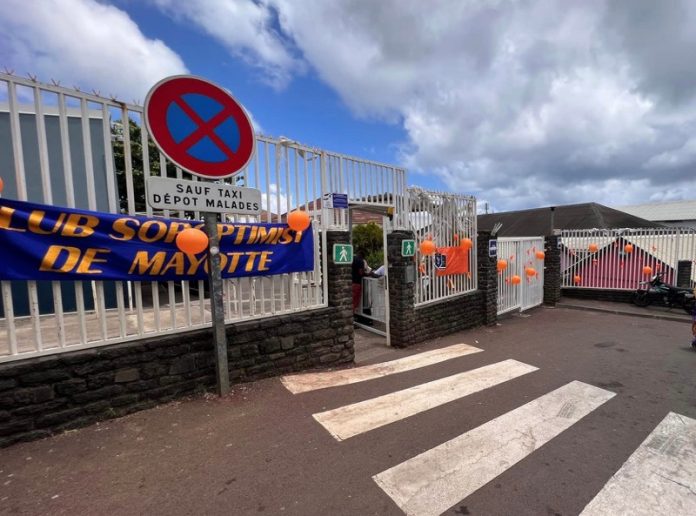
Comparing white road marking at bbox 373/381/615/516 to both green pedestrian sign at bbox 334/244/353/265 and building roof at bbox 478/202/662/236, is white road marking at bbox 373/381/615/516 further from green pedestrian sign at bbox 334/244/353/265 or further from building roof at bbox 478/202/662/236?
building roof at bbox 478/202/662/236

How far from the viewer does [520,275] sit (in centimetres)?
975

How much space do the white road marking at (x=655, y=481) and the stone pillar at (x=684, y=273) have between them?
9642 mm

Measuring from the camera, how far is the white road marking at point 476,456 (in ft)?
7.85

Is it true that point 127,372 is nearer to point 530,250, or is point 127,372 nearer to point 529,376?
point 529,376

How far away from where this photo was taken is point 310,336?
486cm

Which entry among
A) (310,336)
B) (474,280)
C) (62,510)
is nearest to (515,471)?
(310,336)

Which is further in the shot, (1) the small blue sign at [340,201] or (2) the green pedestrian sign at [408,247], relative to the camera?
(2) the green pedestrian sign at [408,247]

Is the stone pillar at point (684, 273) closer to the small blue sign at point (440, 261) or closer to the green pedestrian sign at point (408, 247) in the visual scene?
the small blue sign at point (440, 261)

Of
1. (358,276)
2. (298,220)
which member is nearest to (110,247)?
(298,220)

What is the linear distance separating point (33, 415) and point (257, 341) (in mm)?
2190

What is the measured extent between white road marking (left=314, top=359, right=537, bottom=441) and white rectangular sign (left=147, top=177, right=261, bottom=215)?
2540mm

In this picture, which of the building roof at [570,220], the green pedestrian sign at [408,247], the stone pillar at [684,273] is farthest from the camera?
the building roof at [570,220]

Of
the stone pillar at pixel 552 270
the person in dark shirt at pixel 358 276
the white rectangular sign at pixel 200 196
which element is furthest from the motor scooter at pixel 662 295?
the white rectangular sign at pixel 200 196

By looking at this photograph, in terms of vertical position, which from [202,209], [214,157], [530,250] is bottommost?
[530,250]
